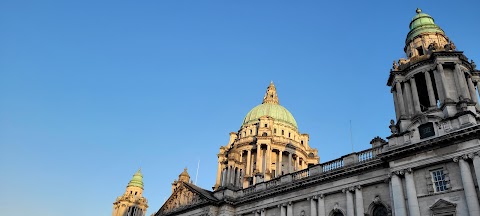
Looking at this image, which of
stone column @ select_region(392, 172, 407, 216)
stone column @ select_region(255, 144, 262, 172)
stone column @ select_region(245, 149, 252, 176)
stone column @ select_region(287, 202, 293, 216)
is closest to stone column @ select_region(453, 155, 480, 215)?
stone column @ select_region(392, 172, 407, 216)

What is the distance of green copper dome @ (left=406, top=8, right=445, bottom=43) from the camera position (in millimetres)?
35094

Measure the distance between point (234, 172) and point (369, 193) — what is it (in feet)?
77.6

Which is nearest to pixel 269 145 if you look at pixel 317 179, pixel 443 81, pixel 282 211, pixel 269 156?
pixel 269 156

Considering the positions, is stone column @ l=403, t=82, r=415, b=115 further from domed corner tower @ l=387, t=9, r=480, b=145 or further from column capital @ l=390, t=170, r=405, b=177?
column capital @ l=390, t=170, r=405, b=177

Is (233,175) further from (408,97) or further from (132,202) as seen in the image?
(132,202)

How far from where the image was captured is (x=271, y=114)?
7606 cm

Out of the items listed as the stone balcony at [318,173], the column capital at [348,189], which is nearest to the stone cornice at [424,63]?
the stone balcony at [318,173]

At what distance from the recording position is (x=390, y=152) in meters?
27.6

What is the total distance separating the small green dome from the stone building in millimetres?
31875

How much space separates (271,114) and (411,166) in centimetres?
5017

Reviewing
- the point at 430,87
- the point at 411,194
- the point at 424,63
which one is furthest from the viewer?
the point at 424,63

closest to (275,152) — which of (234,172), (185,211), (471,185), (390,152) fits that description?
(234,172)

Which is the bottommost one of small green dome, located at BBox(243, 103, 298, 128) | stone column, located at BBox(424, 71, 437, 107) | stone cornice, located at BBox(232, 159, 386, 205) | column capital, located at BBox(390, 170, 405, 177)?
column capital, located at BBox(390, 170, 405, 177)

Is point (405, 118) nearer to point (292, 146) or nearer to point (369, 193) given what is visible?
point (369, 193)
